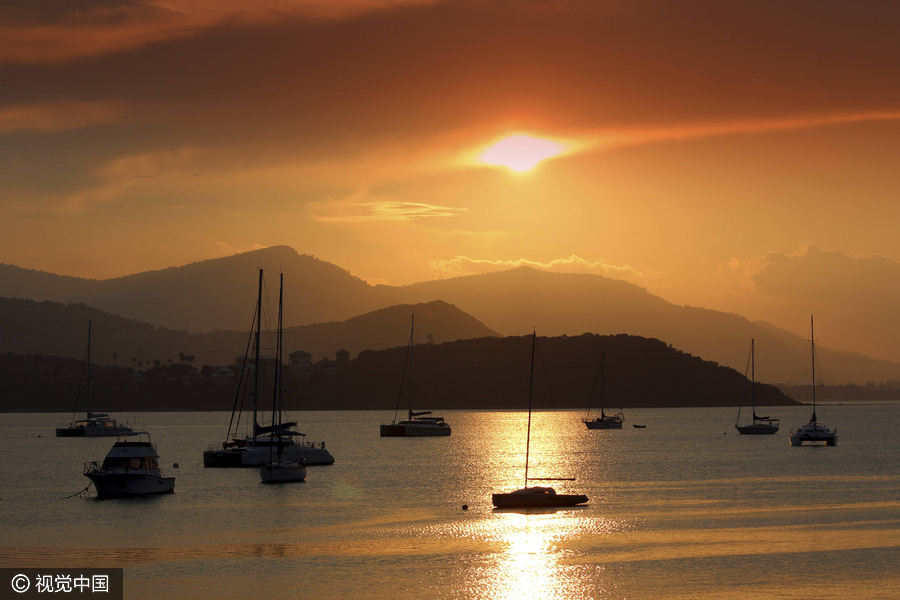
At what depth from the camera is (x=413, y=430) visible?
557ft

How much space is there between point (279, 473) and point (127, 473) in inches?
620

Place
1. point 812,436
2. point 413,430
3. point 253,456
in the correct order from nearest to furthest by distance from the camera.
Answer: point 253,456 < point 812,436 < point 413,430

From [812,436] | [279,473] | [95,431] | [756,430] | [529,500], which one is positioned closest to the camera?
[529,500]

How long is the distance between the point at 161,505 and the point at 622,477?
46.1 meters

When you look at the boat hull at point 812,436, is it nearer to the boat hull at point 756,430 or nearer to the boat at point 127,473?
the boat hull at point 756,430

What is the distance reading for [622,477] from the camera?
96188 millimetres

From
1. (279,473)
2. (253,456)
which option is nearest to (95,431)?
(253,456)

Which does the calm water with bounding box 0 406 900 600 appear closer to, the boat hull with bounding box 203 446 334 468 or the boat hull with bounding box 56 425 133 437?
the boat hull with bounding box 203 446 334 468

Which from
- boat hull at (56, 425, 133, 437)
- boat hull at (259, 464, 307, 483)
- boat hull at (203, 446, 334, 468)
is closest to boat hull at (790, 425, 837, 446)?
boat hull at (203, 446, 334, 468)

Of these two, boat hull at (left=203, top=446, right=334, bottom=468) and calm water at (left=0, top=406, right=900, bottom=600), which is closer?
calm water at (left=0, top=406, right=900, bottom=600)

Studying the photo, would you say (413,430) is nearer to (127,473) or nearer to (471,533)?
(127,473)

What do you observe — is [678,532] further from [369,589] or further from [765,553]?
[369,589]

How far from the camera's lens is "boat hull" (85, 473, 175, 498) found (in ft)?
237

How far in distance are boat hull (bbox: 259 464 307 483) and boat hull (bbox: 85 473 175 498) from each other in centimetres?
1183
